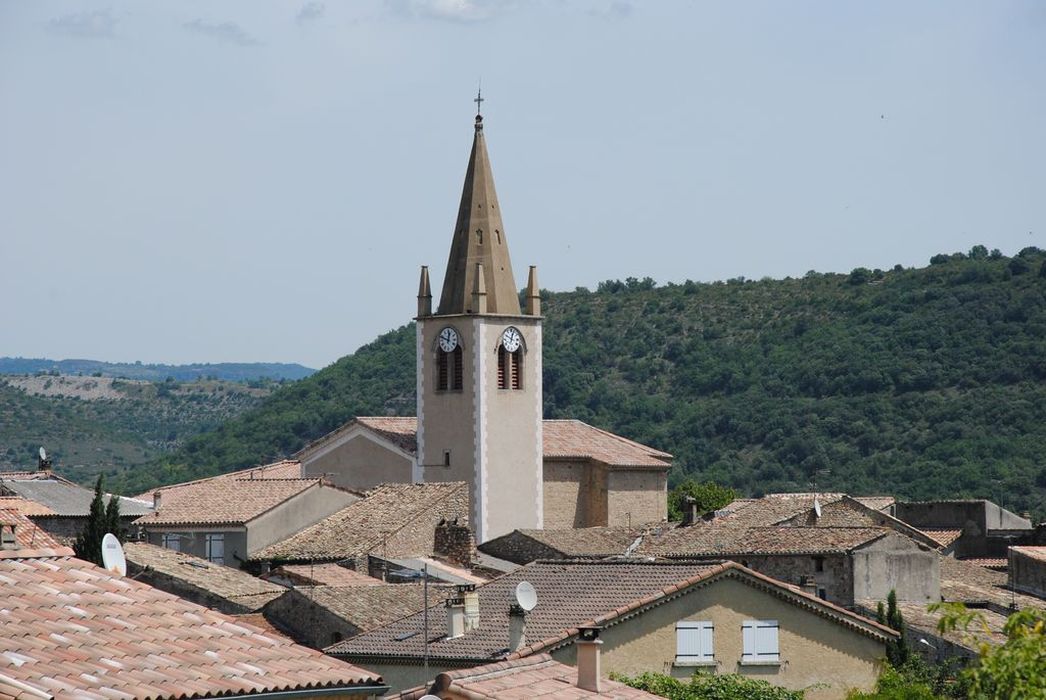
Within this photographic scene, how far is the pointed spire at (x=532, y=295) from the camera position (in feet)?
219

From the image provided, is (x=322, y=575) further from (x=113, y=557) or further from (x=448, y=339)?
(x=113, y=557)

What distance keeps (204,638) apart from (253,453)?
93516 millimetres

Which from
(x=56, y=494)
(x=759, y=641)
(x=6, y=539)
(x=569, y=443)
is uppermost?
(x=6, y=539)

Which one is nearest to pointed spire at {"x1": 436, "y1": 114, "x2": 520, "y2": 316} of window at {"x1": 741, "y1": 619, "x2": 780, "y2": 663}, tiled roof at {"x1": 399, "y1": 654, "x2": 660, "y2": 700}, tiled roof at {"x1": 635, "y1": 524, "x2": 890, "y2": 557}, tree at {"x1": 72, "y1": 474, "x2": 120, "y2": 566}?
tiled roof at {"x1": 635, "y1": 524, "x2": 890, "y2": 557}

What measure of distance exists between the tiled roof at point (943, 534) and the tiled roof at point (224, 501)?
707 inches

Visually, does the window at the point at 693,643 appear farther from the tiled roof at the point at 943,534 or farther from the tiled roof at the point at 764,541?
the tiled roof at the point at 943,534

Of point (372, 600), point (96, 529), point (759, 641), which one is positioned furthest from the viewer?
point (96, 529)

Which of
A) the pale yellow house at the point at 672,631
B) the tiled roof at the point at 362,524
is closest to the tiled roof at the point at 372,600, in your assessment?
the pale yellow house at the point at 672,631

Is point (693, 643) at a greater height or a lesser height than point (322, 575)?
greater

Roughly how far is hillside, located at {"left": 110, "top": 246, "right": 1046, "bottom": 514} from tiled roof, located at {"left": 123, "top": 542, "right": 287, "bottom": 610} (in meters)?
48.6

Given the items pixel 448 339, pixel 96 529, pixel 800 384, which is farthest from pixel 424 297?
pixel 800 384

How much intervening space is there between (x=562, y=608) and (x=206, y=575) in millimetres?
15501

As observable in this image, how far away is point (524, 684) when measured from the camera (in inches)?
775

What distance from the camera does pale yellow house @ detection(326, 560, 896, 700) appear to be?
1096 inches
